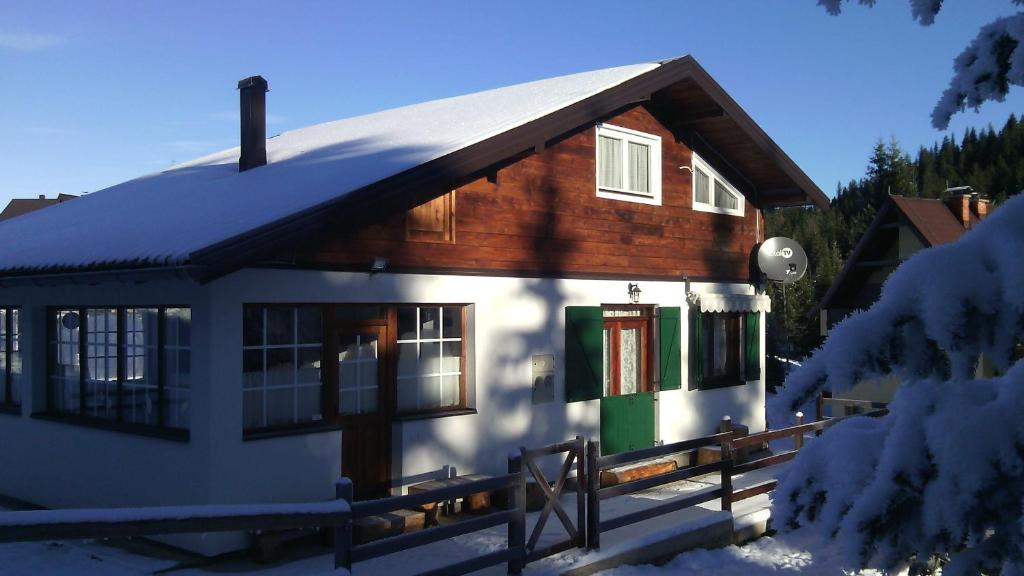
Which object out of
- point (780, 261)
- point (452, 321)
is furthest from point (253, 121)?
point (780, 261)

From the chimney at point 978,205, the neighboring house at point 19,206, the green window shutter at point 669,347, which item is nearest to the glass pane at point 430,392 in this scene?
the green window shutter at point 669,347

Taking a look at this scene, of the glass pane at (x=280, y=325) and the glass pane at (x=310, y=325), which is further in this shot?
the glass pane at (x=310, y=325)

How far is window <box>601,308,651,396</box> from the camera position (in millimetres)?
11758

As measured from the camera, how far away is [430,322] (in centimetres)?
970

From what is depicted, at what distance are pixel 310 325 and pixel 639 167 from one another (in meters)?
5.49

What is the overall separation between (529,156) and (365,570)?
5.31m

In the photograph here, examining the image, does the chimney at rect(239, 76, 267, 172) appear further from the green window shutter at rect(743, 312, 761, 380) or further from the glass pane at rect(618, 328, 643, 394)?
the green window shutter at rect(743, 312, 761, 380)

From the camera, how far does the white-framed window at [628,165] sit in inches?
456

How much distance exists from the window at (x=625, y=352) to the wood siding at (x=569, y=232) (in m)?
0.63

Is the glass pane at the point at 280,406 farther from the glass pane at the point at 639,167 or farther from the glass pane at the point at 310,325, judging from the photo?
the glass pane at the point at 639,167

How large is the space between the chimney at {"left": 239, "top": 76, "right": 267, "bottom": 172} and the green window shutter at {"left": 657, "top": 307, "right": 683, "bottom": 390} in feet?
19.3

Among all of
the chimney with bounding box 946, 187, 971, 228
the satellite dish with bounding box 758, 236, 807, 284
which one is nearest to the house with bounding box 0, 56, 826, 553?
the satellite dish with bounding box 758, 236, 807, 284

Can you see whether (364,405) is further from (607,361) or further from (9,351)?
(9,351)

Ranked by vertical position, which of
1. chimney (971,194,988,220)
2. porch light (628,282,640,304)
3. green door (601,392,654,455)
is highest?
chimney (971,194,988,220)
